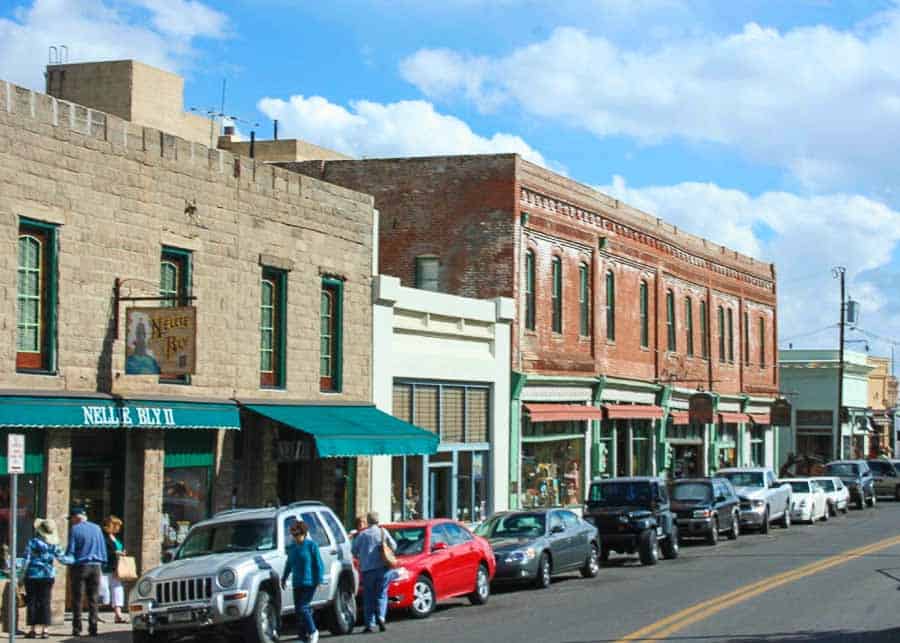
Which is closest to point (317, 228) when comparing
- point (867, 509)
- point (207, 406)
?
point (207, 406)

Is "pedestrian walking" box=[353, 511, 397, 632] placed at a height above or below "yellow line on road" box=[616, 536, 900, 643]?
above

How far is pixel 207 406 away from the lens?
24.2 meters

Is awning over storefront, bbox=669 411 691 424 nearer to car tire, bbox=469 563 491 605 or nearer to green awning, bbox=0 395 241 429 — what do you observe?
green awning, bbox=0 395 241 429

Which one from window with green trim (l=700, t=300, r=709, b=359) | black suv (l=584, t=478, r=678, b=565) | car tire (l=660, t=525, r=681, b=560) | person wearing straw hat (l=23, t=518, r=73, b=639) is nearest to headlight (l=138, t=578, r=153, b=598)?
person wearing straw hat (l=23, t=518, r=73, b=639)

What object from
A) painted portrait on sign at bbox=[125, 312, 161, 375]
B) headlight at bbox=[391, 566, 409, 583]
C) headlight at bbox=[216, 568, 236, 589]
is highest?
painted portrait on sign at bbox=[125, 312, 161, 375]

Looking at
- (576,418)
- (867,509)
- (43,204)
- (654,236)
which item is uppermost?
(654,236)

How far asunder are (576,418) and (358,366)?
11612 mm

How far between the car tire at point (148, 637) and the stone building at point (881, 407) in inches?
2806

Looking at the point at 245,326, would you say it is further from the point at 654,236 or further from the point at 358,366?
the point at 654,236

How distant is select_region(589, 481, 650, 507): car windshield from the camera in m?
31.5

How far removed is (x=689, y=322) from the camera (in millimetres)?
52406

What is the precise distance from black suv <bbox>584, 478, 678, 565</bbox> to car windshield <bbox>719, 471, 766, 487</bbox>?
1018cm

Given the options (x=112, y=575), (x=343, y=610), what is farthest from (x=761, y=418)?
(x=343, y=610)

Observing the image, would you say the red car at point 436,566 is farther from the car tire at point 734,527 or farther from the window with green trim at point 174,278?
the car tire at point 734,527
